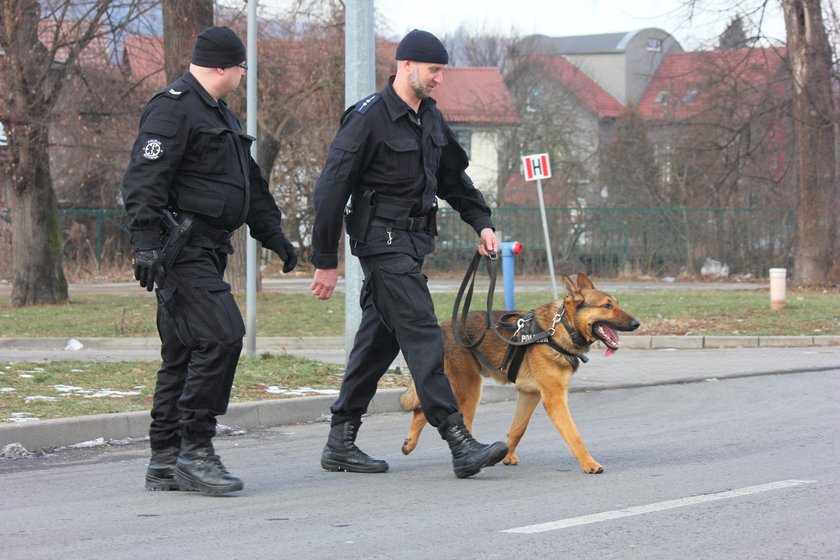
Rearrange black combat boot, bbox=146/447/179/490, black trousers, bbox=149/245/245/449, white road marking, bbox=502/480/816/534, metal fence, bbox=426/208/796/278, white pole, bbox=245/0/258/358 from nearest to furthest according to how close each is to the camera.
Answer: white road marking, bbox=502/480/816/534, black trousers, bbox=149/245/245/449, black combat boot, bbox=146/447/179/490, white pole, bbox=245/0/258/358, metal fence, bbox=426/208/796/278

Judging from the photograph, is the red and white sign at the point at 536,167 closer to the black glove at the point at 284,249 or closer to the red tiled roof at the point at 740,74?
the red tiled roof at the point at 740,74

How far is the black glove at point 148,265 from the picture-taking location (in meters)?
5.29

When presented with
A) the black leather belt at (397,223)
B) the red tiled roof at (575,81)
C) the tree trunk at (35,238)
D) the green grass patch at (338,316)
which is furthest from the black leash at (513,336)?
the red tiled roof at (575,81)

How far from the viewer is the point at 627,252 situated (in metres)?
32.6

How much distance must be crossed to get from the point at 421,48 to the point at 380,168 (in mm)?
659

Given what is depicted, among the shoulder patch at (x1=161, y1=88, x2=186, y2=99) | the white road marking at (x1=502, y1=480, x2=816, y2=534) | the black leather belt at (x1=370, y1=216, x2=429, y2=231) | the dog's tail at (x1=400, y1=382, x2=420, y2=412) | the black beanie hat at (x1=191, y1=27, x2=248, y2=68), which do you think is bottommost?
the white road marking at (x1=502, y1=480, x2=816, y2=534)

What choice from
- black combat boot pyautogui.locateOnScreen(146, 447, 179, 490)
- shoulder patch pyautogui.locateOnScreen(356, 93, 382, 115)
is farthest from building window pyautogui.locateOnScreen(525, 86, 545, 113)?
black combat boot pyautogui.locateOnScreen(146, 447, 179, 490)

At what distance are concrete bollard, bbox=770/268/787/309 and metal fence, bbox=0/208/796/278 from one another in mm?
13517

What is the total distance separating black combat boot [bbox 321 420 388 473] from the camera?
21.0 ft

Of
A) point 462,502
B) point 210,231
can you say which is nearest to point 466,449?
point 462,502

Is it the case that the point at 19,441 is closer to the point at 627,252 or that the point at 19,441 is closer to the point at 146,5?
the point at 146,5

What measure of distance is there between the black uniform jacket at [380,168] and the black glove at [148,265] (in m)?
0.92

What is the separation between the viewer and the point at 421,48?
236 inches

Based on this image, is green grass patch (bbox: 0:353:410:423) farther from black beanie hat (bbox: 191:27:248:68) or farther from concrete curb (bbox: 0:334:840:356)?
concrete curb (bbox: 0:334:840:356)
